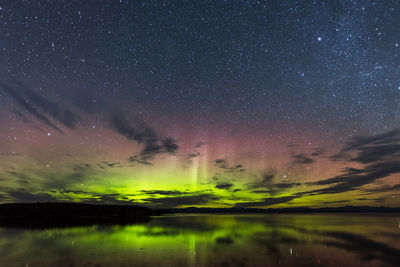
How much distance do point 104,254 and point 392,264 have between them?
68.1 ft

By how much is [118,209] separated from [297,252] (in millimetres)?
114715

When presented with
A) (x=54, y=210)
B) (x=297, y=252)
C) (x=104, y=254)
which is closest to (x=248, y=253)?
(x=297, y=252)

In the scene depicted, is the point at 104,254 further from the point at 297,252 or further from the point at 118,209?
the point at 118,209

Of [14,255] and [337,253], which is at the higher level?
[337,253]

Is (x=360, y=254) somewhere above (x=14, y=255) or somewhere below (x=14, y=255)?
above

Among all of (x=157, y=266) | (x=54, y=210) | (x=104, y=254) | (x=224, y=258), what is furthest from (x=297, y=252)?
(x=54, y=210)

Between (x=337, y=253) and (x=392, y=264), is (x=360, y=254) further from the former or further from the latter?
(x=392, y=264)

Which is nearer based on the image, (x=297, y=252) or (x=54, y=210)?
(x=297, y=252)

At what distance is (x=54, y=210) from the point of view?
119 meters

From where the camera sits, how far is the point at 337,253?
19797 millimetres

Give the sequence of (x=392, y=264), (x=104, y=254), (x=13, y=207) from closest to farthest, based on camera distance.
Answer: (x=392, y=264)
(x=104, y=254)
(x=13, y=207)

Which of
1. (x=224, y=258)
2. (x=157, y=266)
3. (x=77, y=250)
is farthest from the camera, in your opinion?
(x=77, y=250)

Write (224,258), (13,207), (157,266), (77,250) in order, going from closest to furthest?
(157,266), (224,258), (77,250), (13,207)

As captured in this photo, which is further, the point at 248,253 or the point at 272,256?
the point at 248,253
